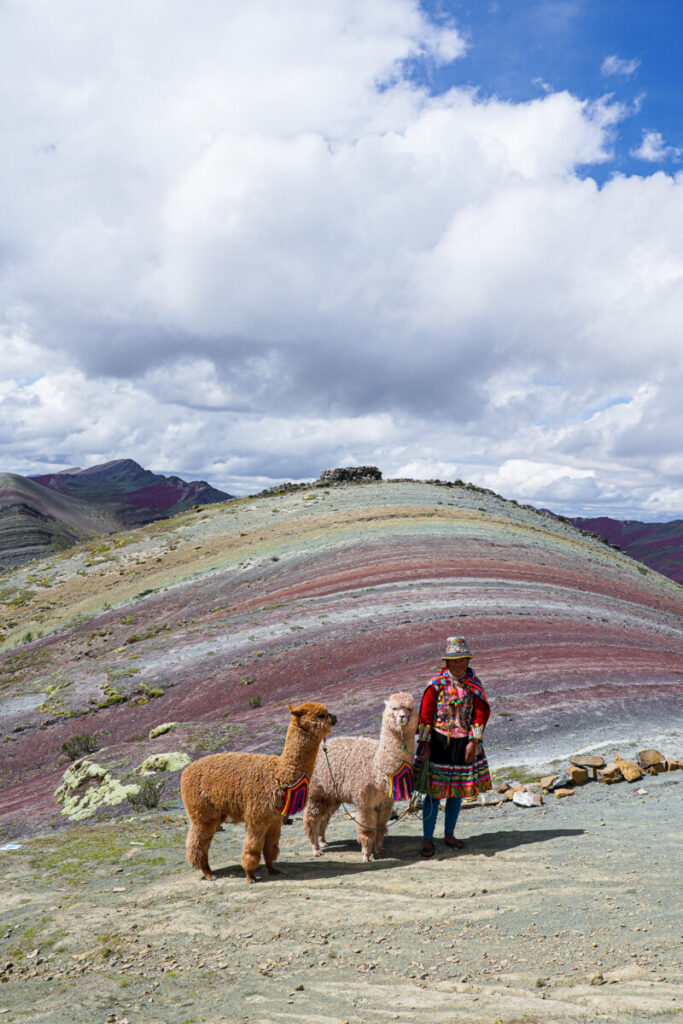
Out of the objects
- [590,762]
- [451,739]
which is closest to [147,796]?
[451,739]

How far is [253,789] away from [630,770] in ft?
18.6

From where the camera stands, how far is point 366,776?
7488 millimetres

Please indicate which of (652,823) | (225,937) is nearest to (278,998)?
(225,937)

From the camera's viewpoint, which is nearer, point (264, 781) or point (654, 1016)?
point (654, 1016)

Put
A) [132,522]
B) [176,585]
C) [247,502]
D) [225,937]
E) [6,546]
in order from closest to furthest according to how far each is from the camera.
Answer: [225,937]
[176,585]
[247,502]
[6,546]
[132,522]

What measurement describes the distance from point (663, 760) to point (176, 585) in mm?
22791

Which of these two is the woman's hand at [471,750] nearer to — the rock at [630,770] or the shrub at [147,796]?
the rock at [630,770]

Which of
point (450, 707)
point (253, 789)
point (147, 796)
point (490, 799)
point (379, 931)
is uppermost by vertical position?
point (450, 707)

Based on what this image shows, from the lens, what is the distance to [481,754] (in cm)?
766

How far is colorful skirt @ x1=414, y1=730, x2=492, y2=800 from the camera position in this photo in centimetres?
752

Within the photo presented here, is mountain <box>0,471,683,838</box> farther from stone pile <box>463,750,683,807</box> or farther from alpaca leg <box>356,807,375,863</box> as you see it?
alpaca leg <box>356,807,375,863</box>

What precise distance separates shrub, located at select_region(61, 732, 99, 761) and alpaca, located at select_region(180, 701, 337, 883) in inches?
342

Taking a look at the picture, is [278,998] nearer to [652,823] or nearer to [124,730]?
[652,823]

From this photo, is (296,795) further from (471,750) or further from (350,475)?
(350,475)
